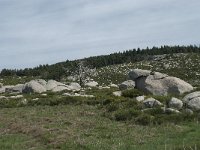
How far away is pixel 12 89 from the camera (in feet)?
289

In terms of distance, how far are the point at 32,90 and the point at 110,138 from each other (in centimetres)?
5104

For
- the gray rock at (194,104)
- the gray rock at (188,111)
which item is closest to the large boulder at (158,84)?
the gray rock at (194,104)

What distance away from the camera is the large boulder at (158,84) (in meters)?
47.2

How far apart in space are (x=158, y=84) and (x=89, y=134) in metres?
25.9

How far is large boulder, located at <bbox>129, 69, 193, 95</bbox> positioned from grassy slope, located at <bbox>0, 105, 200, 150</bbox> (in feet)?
55.2

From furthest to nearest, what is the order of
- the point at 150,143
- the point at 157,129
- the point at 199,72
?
the point at 199,72, the point at 157,129, the point at 150,143

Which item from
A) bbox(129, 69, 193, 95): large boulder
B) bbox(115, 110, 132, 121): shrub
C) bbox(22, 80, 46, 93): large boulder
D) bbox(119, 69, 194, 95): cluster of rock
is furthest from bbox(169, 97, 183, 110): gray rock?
bbox(22, 80, 46, 93): large boulder

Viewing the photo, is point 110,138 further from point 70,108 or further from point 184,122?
point 70,108

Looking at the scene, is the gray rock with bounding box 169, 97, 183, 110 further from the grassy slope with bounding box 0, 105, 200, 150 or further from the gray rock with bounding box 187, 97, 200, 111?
the grassy slope with bounding box 0, 105, 200, 150

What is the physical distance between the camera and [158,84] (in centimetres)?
4912

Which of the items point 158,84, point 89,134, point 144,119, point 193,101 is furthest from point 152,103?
point 158,84

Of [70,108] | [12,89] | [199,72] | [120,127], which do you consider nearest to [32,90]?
[12,89]

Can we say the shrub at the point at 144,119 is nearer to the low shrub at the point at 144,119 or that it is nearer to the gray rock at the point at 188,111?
the low shrub at the point at 144,119

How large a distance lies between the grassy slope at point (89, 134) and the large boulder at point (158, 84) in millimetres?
16821
